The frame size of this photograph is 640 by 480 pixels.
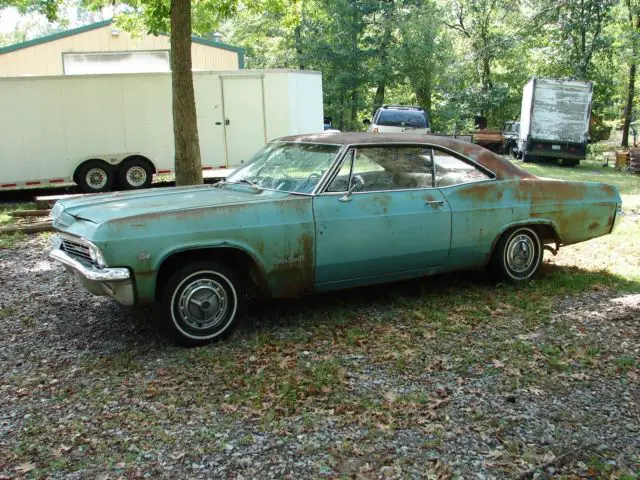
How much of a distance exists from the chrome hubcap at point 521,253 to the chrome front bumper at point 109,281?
3.62m

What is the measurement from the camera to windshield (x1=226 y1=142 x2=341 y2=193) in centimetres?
523

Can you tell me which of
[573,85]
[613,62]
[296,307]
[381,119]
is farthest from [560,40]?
Result: [296,307]

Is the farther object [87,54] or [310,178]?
[87,54]

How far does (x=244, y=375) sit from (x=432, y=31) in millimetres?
30794

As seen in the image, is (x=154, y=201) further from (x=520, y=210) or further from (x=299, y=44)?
(x=299, y=44)

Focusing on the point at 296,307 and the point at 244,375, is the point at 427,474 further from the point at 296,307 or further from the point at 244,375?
the point at 296,307

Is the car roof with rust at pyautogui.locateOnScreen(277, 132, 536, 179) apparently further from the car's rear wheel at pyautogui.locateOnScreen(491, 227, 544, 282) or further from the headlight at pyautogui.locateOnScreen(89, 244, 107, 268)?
the headlight at pyautogui.locateOnScreen(89, 244, 107, 268)

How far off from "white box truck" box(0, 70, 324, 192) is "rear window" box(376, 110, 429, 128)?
540 cm

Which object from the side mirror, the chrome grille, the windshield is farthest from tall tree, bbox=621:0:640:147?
the chrome grille

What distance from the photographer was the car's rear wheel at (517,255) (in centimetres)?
602

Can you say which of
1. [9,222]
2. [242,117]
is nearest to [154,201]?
[9,222]

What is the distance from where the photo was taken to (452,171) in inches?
228

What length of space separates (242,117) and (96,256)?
10.6m

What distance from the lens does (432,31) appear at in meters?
32.0
